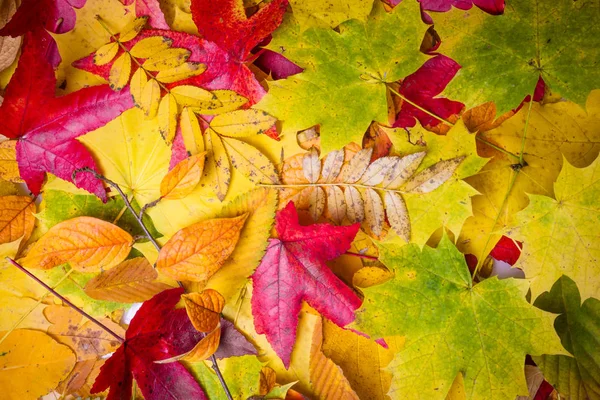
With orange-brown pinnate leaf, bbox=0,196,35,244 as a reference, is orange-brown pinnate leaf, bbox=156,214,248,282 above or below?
below

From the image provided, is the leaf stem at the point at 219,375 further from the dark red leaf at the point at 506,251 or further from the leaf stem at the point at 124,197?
the dark red leaf at the point at 506,251

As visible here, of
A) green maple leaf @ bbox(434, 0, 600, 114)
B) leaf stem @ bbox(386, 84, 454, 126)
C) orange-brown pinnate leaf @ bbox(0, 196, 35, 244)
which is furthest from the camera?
orange-brown pinnate leaf @ bbox(0, 196, 35, 244)

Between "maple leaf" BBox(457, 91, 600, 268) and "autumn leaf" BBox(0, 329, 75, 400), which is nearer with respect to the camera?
"maple leaf" BBox(457, 91, 600, 268)

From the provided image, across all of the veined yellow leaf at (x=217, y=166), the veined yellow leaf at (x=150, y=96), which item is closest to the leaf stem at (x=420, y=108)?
the veined yellow leaf at (x=217, y=166)

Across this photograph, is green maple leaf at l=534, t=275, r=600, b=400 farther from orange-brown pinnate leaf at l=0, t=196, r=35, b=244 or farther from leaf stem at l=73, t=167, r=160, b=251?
orange-brown pinnate leaf at l=0, t=196, r=35, b=244

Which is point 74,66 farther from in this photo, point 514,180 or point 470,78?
point 514,180

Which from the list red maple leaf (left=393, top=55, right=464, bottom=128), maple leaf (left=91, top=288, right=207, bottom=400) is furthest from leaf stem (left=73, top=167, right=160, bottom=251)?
red maple leaf (left=393, top=55, right=464, bottom=128)

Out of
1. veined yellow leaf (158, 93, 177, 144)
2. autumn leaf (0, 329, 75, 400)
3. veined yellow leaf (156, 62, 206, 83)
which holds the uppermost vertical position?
veined yellow leaf (156, 62, 206, 83)

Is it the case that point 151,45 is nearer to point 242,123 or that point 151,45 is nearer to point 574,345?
point 242,123
